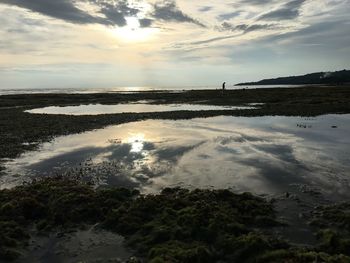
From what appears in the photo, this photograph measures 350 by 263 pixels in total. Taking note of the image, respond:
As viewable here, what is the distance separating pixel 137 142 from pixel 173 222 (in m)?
16.9

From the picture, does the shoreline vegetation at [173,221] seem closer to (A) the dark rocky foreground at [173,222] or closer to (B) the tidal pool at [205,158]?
(A) the dark rocky foreground at [173,222]

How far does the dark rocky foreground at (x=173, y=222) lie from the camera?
35.5ft

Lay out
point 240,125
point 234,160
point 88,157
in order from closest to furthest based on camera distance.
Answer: point 234,160 → point 88,157 → point 240,125

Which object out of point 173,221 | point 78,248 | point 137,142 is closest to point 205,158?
point 137,142

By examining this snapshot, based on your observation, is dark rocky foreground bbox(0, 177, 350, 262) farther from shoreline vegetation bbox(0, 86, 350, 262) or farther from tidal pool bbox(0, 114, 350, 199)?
tidal pool bbox(0, 114, 350, 199)

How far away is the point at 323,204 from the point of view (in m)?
14.8

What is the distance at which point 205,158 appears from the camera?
77.4 ft

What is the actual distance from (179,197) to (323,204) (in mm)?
5337

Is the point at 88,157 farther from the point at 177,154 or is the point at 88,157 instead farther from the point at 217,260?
the point at 217,260

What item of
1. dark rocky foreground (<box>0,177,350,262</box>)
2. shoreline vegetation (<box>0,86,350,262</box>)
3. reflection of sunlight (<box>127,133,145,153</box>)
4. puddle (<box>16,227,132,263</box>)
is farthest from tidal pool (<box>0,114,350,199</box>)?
puddle (<box>16,227,132,263</box>)

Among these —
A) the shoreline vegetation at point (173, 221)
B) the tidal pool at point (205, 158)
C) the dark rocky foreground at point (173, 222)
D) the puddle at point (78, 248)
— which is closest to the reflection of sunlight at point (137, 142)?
the tidal pool at point (205, 158)

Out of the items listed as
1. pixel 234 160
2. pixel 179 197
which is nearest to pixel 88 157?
pixel 234 160

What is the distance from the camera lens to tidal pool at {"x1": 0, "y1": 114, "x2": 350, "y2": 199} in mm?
18422

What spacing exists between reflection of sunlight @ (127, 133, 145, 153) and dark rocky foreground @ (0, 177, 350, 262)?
9878mm
